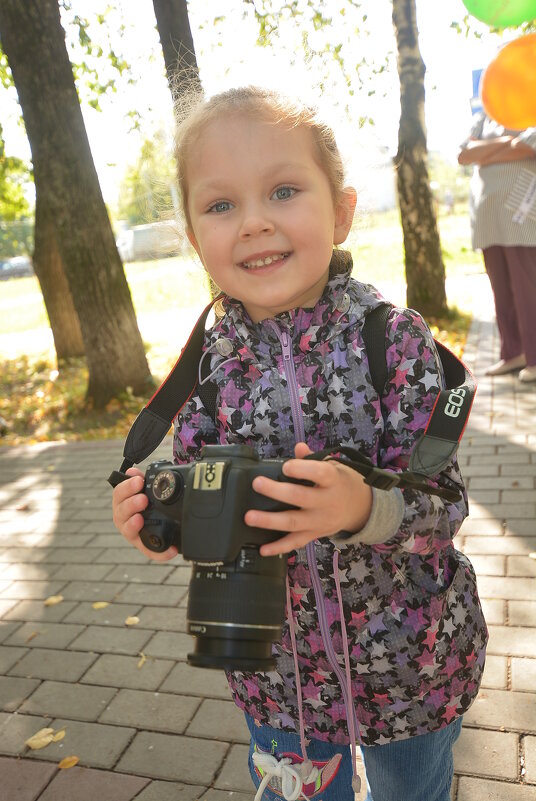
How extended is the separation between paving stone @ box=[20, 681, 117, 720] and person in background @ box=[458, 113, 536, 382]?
4192 millimetres

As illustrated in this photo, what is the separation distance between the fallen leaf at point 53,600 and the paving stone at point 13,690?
61cm

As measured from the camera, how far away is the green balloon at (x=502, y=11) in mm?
4805

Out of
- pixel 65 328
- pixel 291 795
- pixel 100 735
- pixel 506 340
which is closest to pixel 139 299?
pixel 65 328

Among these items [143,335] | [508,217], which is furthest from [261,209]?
[143,335]

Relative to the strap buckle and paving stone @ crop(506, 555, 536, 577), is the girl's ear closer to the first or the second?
the strap buckle

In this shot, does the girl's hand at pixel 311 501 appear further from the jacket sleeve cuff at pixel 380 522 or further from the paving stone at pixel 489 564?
the paving stone at pixel 489 564

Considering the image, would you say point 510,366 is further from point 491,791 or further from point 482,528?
point 491,791

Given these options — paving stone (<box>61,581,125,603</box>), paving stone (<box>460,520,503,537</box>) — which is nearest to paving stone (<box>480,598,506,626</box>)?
paving stone (<box>460,520,503,537</box>)

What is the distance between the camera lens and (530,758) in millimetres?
2289

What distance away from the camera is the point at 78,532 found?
4754 millimetres

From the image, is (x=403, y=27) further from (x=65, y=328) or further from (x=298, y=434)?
(x=298, y=434)

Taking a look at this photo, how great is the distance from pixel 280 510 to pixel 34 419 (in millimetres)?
7565

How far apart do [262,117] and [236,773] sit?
2090mm

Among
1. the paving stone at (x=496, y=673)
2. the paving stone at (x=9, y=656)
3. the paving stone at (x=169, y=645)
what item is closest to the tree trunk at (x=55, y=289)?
the paving stone at (x=9, y=656)
